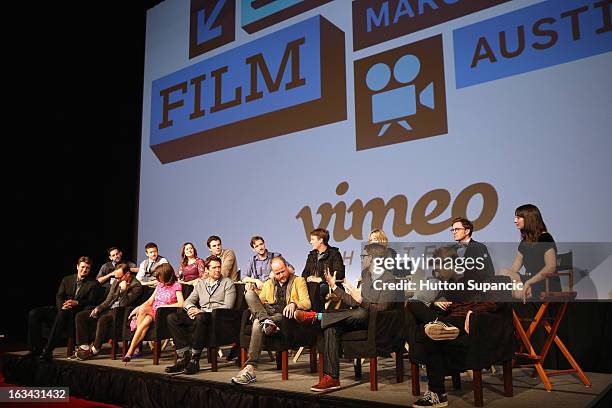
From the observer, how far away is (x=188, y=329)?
4078mm

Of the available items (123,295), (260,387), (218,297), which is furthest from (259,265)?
(260,387)

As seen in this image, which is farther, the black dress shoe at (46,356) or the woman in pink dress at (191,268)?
the woman in pink dress at (191,268)

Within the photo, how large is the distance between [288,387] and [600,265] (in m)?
2.32

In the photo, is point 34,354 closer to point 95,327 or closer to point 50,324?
point 50,324

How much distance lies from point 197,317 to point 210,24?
4.11 meters

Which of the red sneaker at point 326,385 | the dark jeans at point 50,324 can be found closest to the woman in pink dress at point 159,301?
the dark jeans at point 50,324

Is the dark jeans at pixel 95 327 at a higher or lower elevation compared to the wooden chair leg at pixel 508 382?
higher

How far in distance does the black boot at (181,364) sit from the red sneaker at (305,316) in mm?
1024

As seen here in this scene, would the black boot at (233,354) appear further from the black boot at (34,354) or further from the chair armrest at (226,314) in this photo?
the black boot at (34,354)

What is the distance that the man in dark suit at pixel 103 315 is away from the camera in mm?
4684

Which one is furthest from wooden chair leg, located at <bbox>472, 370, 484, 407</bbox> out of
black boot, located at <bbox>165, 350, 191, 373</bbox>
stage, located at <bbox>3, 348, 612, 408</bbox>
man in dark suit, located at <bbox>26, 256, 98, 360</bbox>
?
man in dark suit, located at <bbox>26, 256, 98, 360</bbox>

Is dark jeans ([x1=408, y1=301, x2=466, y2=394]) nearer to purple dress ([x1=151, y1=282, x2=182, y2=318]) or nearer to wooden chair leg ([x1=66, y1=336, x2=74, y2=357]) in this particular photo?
purple dress ([x1=151, y1=282, x2=182, y2=318])

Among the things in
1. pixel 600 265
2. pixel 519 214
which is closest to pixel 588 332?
pixel 600 265

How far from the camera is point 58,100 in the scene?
7.02 metres
